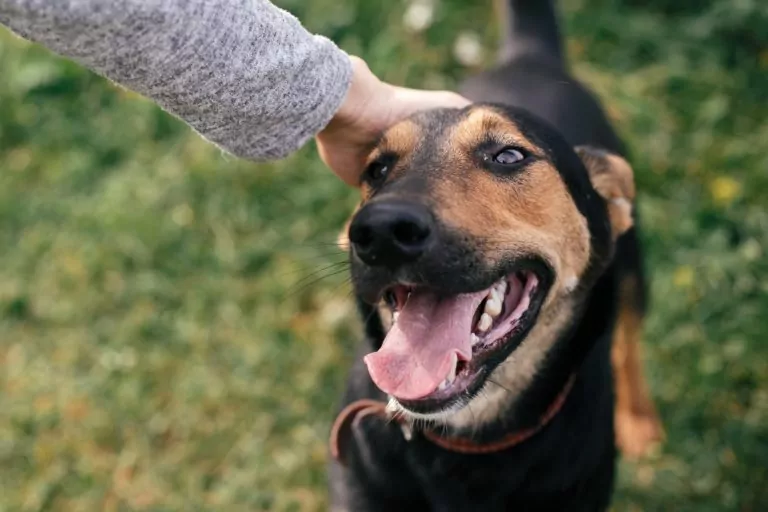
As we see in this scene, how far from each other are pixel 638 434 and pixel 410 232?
6.60 ft

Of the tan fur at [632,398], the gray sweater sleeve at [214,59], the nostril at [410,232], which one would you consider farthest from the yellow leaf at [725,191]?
the nostril at [410,232]

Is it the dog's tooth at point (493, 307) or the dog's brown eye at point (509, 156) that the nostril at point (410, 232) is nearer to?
the dog's tooth at point (493, 307)

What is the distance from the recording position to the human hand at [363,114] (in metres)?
2.52

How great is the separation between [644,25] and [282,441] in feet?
9.83

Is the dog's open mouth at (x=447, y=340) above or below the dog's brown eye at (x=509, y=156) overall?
Result: below

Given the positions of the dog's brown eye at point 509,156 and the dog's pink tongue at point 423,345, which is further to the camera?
the dog's brown eye at point 509,156

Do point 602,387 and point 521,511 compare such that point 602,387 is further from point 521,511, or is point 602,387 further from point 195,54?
point 195,54

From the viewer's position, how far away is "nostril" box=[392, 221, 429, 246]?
1.92m

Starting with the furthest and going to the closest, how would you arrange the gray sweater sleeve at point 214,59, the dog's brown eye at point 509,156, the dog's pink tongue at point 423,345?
the dog's brown eye at point 509,156 < the dog's pink tongue at point 423,345 < the gray sweater sleeve at point 214,59

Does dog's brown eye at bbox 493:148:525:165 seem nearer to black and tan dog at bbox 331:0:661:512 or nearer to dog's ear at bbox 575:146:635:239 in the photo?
black and tan dog at bbox 331:0:661:512

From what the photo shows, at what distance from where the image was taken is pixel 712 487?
320 cm

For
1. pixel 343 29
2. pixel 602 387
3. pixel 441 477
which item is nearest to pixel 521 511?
pixel 441 477

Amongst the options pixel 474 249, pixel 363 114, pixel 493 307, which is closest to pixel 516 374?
pixel 493 307

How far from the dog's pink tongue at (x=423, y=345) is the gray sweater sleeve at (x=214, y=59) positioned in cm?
59
